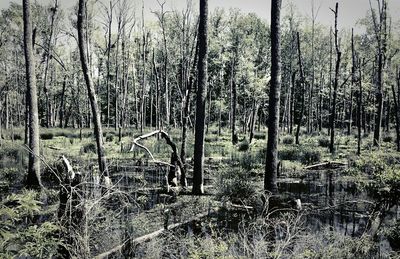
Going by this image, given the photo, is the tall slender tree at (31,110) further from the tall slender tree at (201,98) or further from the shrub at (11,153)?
the shrub at (11,153)

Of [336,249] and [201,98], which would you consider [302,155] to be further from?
[336,249]

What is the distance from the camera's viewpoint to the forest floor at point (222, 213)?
17.8ft

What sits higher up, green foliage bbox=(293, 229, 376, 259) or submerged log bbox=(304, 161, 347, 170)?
green foliage bbox=(293, 229, 376, 259)

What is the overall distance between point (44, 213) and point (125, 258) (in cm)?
450

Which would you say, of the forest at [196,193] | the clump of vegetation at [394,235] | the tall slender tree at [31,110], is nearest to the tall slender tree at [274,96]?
the forest at [196,193]

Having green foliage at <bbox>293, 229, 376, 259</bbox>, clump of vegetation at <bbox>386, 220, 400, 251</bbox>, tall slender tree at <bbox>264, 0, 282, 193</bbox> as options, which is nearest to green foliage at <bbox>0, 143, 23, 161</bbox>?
tall slender tree at <bbox>264, 0, 282, 193</bbox>

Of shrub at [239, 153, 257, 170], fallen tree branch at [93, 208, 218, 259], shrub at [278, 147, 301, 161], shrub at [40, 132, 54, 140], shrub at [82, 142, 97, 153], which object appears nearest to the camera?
fallen tree branch at [93, 208, 218, 259]

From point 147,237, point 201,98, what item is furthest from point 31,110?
point 147,237

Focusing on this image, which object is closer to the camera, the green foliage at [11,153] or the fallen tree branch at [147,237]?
the fallen tree branch at [147,237]

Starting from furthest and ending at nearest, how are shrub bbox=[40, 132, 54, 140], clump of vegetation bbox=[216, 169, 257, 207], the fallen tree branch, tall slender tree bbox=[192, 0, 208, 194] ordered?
shrub bbox=[40, 132, 54, 140] → tall slender tree bbox=[192, 0, 208, 194] → clump of vegetation bbox=[216, 169, 257, 207] → the fallen tree branch

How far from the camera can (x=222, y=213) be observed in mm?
9906

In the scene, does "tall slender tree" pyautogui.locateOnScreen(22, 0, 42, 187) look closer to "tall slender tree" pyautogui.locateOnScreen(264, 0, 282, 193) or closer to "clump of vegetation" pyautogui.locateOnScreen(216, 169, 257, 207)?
"clump of vegetation" pyautogui.locateOnScreen(216, 169, 257, 207)

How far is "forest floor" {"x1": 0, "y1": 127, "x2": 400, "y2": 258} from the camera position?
5414 mm

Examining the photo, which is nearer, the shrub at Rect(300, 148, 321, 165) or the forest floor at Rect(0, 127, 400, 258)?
the forest floor at Rect(0, 127, 400, 258)
